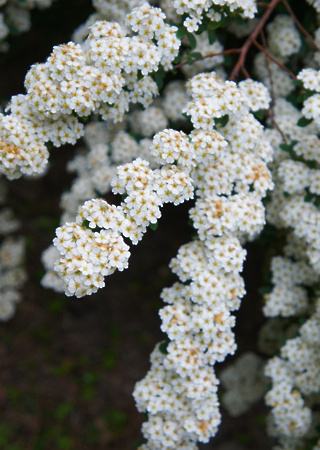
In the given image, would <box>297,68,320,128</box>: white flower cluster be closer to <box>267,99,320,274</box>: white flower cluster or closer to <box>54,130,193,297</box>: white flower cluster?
<box>267,99,320,274</box>: white flower cluster

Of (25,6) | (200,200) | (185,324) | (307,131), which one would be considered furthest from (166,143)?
(25,6)

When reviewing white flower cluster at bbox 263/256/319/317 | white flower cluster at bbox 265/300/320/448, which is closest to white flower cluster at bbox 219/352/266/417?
white flower cluster at bbox 265/300/320/448

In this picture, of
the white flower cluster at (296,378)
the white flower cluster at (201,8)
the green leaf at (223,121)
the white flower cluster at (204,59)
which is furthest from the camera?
the white flower cluster at (204,59)

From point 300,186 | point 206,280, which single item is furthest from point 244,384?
point 300,186

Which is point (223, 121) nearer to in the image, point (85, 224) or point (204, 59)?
point (204, 59)

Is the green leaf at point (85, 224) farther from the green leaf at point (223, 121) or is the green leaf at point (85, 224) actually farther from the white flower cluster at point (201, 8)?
the white flower cluster at point (201, 8)

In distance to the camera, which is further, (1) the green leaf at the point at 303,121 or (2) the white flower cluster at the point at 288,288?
(2) the white flower cluster at the point at 288,288

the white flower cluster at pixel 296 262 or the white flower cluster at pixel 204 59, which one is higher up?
the white flower cluster at pixel 204 59

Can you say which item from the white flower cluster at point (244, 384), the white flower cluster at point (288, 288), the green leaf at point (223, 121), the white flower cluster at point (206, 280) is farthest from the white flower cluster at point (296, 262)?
Result: the white flower cluster at point (244, 384)
